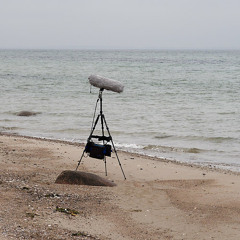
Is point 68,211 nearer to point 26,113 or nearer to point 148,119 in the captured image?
point 148,119

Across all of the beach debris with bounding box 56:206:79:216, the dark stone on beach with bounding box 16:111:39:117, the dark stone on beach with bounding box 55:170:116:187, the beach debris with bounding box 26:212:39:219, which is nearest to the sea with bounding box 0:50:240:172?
the dark stone on beach with bounding box 16:111:39:117

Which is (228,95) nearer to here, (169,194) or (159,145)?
(159,145)

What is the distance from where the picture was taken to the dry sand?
6.07m

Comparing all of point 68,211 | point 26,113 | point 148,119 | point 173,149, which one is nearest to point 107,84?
point 68,211

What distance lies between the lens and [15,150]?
11.4 m

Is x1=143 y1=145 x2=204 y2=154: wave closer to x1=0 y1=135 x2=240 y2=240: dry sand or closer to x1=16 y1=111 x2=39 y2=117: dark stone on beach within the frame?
x1=0 y1=135 x2=240 y2=240: dry sand

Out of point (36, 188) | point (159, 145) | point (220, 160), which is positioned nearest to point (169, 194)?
point (36, 188)

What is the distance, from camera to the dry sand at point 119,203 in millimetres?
6066

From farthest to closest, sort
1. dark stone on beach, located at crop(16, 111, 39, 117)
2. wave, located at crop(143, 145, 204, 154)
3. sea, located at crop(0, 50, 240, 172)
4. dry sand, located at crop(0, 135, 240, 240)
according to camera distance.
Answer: dark stone on beach, located at crop(16, 111, 39, 117)
sea, located at crop(0, 50, 240, 172)
wave, located at crop(143, 145, 204, 154)
dry sand, located at crop(0, 135, 240, 240)

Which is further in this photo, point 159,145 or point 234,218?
point 159,145

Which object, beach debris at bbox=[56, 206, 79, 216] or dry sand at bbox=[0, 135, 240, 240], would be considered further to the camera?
beach debris at bbox=[56, 206, 79, 216]

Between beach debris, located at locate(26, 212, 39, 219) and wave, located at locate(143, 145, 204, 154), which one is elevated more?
beach debris, located at locate(26, 212, 39, 219)

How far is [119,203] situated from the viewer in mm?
7359

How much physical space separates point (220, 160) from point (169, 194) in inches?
188
